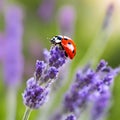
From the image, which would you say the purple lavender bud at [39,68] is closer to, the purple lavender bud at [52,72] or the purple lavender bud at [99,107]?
the purple lavender bud at [52,72]

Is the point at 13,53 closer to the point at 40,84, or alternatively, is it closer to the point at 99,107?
the point at 99,107

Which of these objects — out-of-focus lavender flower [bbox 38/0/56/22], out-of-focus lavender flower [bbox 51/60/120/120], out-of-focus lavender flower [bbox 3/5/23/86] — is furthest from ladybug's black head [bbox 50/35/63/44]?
out-of-focus lavender flower [bbox 38/0/56/22]

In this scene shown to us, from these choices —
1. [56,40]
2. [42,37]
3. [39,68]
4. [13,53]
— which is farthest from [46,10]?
[39,68]

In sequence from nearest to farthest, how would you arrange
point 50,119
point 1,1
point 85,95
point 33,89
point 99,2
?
1. point 33,89
2. point 85,95
3. point 50,119
4. point 1,1
5. point 99,2

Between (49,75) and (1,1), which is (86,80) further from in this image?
(1,1)

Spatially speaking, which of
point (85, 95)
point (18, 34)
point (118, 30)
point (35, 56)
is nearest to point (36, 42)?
point (35, 56)

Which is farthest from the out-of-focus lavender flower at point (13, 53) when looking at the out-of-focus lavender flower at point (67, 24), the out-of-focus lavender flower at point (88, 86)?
the out-of-focus lavender flower at point (88, 86)
